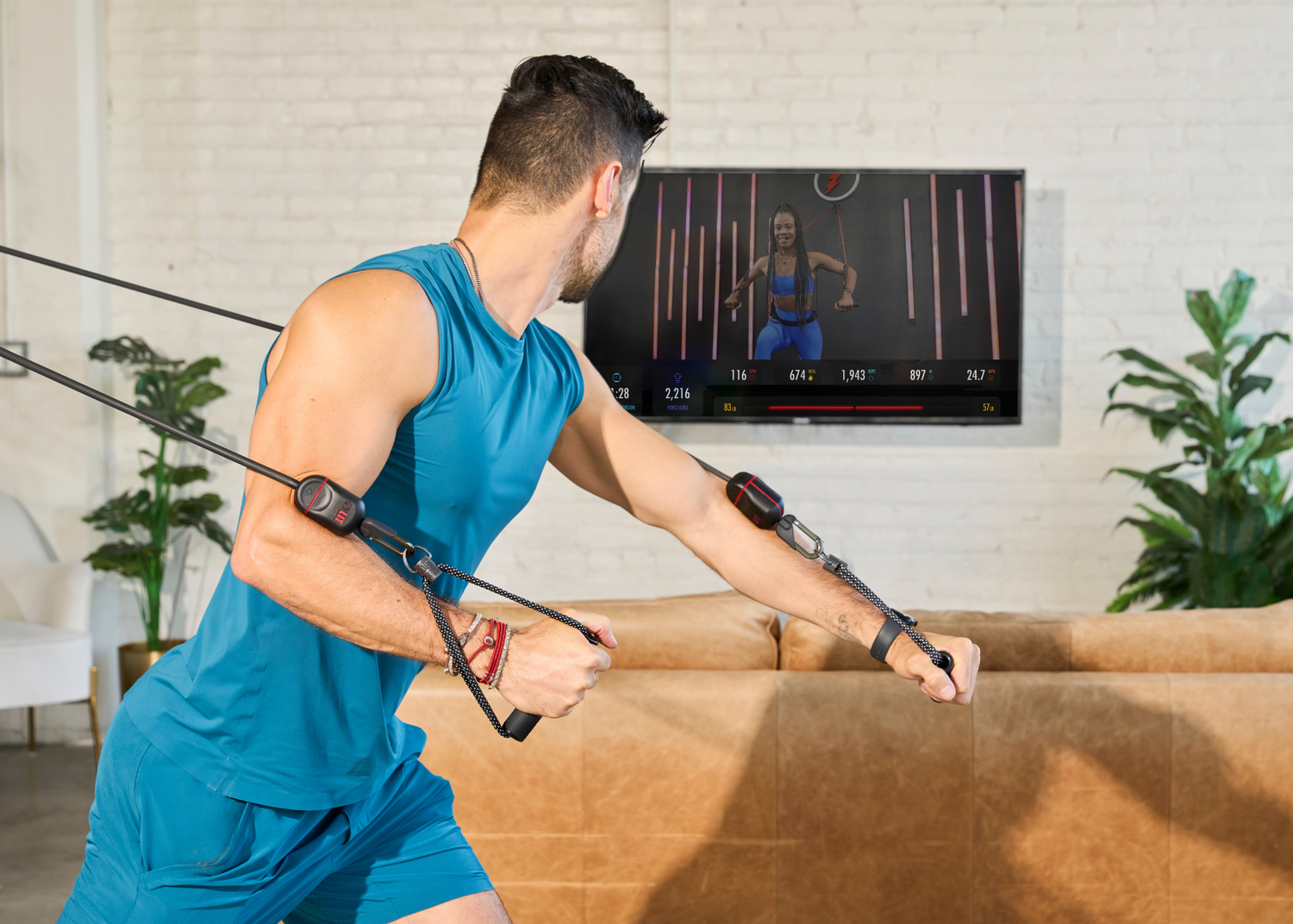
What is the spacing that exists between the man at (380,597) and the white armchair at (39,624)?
2448mm

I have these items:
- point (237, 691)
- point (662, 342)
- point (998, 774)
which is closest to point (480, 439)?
point (237, 691)

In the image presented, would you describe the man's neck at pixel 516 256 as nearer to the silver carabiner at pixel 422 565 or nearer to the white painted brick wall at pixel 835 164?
the silver carabiner at pixel 422 565

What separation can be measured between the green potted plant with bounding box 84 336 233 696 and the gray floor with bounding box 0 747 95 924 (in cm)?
36

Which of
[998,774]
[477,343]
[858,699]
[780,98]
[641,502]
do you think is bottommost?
[998,774]

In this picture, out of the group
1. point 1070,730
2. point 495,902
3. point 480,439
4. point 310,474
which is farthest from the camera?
point 1070,730

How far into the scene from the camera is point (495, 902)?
113 centimetres

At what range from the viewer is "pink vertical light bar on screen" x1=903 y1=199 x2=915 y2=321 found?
3891 millimetres

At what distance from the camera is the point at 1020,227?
385 centimetres

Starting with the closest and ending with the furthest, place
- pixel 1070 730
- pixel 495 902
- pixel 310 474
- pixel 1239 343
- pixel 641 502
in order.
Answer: pixel 310 474 < pixel 495 902 < pixel 641 502 < pixel 1070 730 < pixel 1239 343

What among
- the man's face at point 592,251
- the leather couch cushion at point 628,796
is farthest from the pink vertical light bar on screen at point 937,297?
the man's face at point 592,251

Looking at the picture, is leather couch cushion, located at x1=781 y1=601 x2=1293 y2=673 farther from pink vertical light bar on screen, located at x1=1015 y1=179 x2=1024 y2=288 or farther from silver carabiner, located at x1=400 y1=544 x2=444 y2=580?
pink vertical light bar on screen, located at x1=1015 y1=179 x2=1024 y2=288

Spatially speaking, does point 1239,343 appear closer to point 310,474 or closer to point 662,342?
point 662,342

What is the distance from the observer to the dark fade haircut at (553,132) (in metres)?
1.08

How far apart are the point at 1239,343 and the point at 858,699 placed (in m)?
2.78
